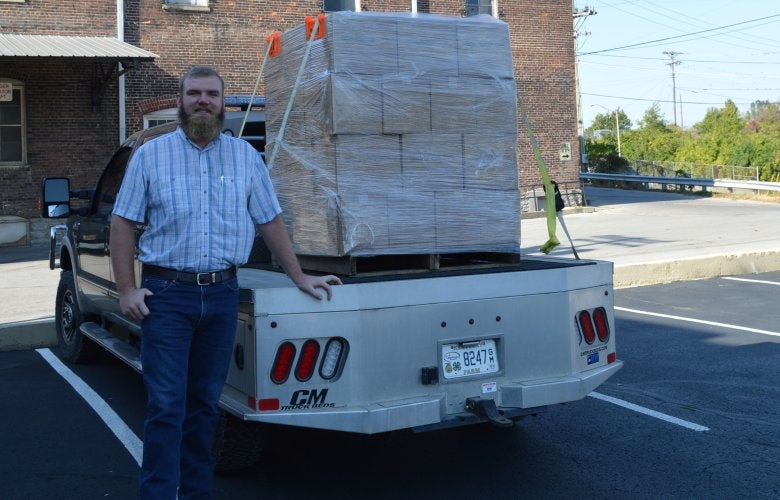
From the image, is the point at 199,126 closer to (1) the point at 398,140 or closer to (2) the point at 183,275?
(2) the point at 183,275

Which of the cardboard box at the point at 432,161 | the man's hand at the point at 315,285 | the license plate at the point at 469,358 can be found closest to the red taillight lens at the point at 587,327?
the license plate at the point at 469,358

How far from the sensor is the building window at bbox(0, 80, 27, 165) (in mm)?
18891

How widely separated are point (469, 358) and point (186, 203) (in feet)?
5.38

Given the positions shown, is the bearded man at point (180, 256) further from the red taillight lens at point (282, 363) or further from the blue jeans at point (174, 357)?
the red taillight lens at point (282, 363)

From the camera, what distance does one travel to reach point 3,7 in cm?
1869

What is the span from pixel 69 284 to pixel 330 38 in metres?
4.45

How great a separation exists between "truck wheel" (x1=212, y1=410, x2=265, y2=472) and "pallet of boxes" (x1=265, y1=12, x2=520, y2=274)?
96 centimetres

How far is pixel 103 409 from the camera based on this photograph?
6324mm

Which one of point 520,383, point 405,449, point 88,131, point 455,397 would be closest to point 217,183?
point 455,397

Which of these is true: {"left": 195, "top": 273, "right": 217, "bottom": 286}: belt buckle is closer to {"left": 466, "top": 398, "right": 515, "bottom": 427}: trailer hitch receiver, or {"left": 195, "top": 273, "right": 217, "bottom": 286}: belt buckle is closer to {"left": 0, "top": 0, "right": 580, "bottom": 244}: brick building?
{"left": 466, "top": 398, "right": 515, "bottom": 427}: trailer hitch receiver

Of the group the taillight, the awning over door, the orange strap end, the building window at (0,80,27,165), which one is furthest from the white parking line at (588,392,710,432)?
the building window at (0,80,27,165)

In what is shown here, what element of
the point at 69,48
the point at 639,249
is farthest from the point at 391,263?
the point at 69,48

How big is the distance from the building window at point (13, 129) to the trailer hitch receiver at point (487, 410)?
17.0 meters

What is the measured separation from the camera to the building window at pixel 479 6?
24422 millimetres
